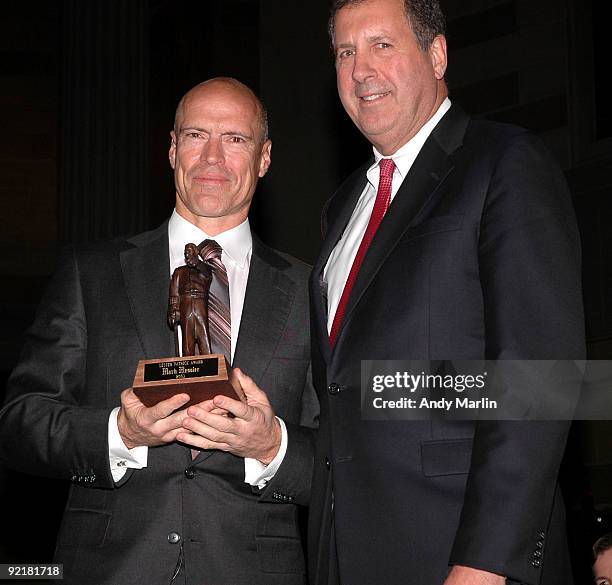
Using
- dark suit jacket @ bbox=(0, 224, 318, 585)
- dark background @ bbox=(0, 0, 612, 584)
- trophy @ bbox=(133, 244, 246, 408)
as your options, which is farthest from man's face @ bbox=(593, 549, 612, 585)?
trophy @ bbox=(133, 244, 246, 408)

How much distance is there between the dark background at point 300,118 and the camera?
8938 millimetres

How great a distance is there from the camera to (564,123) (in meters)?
9.23

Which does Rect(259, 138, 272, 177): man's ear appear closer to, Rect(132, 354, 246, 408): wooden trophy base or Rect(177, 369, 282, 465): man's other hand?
Rect(177, 369, 282, 465): man's other hand

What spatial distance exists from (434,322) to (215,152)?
3.80 feet

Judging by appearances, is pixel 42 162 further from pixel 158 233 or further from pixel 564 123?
pixel 158 233

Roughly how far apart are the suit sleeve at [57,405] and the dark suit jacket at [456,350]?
2.41 feet

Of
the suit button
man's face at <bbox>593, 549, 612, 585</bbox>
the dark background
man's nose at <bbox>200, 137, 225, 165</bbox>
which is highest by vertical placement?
the dark background

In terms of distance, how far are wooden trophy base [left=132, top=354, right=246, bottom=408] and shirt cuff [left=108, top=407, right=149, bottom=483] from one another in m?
0.34

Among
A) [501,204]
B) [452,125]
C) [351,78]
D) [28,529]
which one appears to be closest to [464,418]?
[501,204]

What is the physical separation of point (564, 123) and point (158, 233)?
6.35 metres

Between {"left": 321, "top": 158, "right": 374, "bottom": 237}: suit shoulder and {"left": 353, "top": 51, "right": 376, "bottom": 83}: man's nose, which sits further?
{"left": 321, "top": 158, "right": 374, "bottom": 237}: suit shoulder

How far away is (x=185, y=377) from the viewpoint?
113 inches

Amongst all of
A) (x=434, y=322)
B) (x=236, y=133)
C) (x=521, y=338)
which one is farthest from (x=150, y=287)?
(x=521, y=338)

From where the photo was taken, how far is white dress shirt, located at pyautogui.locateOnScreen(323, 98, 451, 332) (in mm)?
3209
